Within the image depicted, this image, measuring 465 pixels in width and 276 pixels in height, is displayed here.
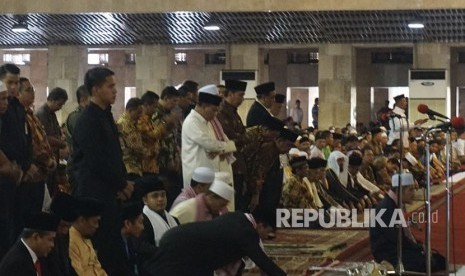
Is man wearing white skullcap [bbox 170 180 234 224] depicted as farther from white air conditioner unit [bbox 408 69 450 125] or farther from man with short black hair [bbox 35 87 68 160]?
white air conditioner unit [bbox 408 69 450 125]

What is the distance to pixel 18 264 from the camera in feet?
18.8

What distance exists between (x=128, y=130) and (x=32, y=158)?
201 cm

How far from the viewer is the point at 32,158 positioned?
7164mm

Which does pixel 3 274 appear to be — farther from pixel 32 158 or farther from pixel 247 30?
pixel 247 30

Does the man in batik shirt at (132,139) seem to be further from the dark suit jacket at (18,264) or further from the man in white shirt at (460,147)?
the man in white shirt at (460,147)

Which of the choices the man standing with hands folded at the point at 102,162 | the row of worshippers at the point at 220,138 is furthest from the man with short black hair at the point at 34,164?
the row of worshippers at the point at 220,138

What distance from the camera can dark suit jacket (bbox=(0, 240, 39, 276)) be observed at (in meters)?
5.70

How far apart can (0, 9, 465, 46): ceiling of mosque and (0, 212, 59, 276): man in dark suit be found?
44.0ft

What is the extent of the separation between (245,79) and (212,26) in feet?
3.95

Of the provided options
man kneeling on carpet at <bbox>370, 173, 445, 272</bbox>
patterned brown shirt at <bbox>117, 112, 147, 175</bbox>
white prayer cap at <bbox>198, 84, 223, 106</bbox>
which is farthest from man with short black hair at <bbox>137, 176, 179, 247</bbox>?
man kneeling on carpet at <bbox>370, 173, 445, 272</bbox>

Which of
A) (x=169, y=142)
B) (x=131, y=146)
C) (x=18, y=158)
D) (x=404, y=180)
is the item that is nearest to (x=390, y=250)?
(x=404, y=180)

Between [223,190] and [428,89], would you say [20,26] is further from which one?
[223,190]

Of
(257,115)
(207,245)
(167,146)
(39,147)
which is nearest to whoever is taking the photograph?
(207,245)

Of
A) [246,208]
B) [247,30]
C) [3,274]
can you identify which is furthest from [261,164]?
[247,30]
